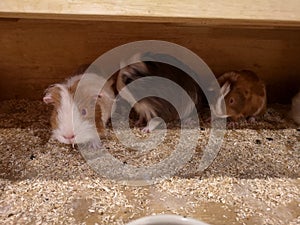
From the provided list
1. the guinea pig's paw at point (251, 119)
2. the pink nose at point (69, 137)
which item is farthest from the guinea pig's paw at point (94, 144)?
the guinea pig's paw at point (251, 119)

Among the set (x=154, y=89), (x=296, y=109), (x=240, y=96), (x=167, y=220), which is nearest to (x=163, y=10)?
(x=154, y=89)

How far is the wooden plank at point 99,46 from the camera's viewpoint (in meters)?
1.73

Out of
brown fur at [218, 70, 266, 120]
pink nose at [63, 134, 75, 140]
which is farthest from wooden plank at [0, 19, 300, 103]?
pink nose at [63, 134, 75, 140]

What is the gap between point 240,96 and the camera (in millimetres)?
1711

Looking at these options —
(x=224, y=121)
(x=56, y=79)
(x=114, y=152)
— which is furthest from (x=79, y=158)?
(x=224, y=121)

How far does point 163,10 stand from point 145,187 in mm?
629

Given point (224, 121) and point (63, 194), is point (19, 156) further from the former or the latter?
point (224, 121)

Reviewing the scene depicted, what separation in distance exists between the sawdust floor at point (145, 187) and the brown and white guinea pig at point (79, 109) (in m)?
0.10

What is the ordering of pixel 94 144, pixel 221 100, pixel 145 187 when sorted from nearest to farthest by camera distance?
pixel 145 187 → pixel 94 144 → pixel 221 100

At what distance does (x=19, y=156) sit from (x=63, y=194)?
0.99 ft

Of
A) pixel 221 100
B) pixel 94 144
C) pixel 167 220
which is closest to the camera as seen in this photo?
pixel 167 220

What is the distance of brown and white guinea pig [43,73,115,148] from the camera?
55.6 inches

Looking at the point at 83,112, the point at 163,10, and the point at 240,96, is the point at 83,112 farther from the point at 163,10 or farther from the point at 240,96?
the point at 240,96

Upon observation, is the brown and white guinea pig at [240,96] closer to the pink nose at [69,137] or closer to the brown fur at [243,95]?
the brown fur at [243,95]
